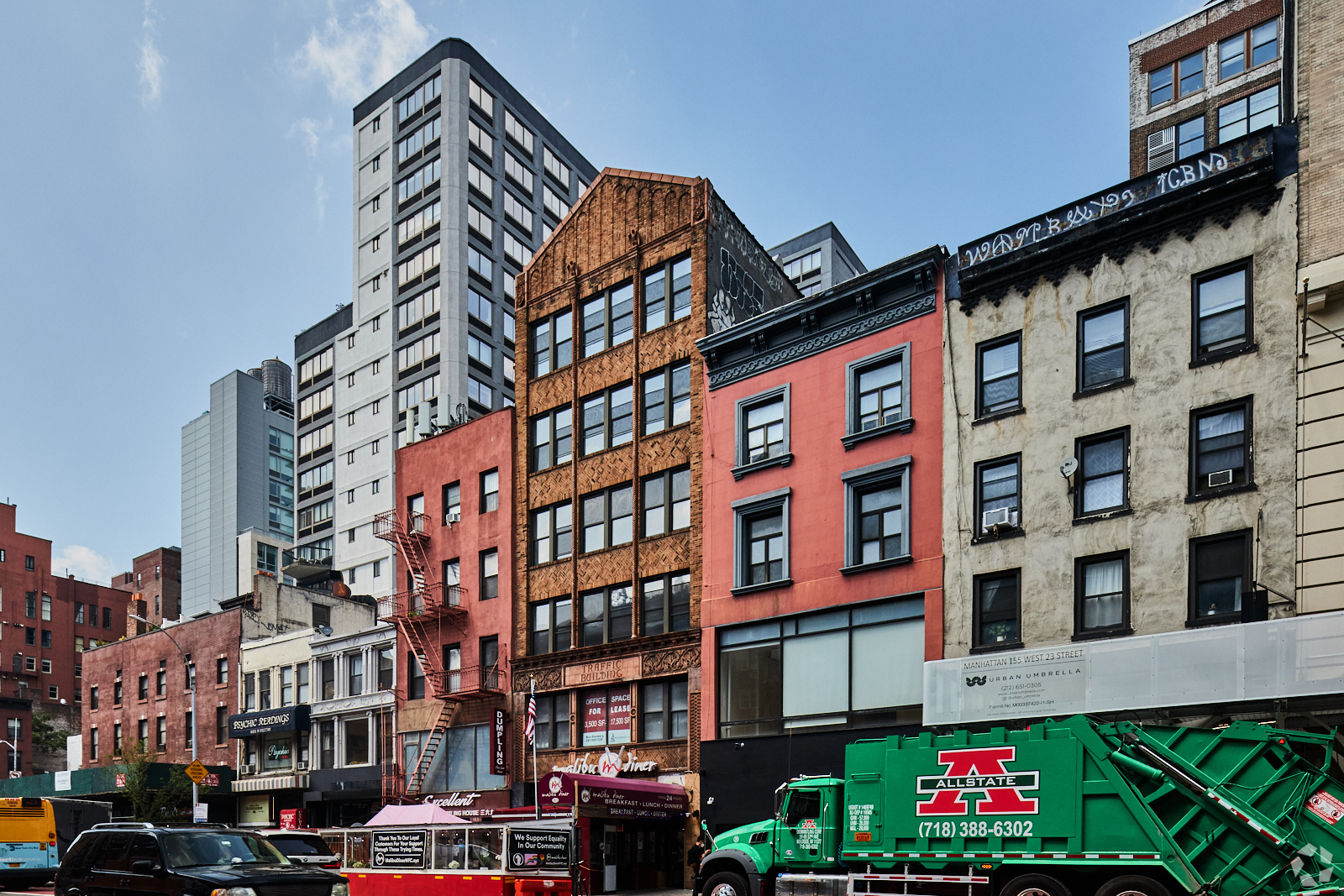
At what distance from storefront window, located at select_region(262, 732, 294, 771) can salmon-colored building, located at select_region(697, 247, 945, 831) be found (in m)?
25.6

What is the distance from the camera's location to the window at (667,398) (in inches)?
1518

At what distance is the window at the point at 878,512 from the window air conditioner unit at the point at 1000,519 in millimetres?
2255

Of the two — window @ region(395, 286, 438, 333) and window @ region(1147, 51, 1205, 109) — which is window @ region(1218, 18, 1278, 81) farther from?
window @ region(395, 286, 438, 333)

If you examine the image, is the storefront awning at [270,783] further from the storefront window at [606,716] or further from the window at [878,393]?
the window at [878,393]

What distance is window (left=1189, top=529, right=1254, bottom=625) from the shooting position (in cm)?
2456

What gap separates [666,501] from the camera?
126 ft

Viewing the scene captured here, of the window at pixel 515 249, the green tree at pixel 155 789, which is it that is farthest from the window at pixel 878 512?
the window at pixel 515 249

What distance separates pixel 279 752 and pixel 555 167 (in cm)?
5794

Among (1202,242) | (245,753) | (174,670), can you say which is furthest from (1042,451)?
(174,670)

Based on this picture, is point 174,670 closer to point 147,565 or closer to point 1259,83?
point 1259,83

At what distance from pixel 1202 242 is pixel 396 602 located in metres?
32.1

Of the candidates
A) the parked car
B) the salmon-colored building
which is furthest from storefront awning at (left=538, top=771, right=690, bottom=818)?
the parked car

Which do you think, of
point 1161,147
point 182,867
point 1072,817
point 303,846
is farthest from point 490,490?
point 1161,147

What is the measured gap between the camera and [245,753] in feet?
181
